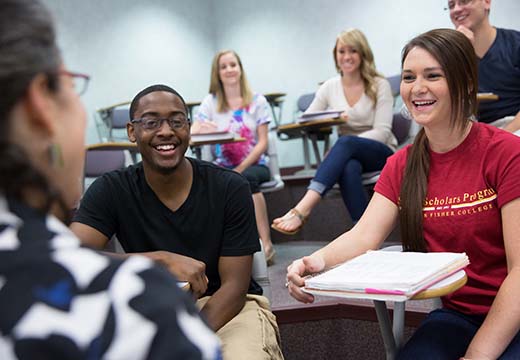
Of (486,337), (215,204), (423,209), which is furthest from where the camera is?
(215,204)

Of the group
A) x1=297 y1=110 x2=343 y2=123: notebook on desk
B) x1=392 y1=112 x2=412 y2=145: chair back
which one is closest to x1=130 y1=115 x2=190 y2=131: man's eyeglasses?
x1=297 y1=110 x2=343 y2=123: notebook on desk

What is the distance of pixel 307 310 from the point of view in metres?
2.29

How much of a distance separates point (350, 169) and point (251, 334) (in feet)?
4.73

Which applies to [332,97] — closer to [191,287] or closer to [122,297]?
[191,287]

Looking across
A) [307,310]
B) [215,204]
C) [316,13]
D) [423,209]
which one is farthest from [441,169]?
[316,13]

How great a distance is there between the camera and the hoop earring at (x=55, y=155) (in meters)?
0.50

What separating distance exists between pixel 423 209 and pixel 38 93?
1105mm

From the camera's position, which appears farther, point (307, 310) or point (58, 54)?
point (307, 310)

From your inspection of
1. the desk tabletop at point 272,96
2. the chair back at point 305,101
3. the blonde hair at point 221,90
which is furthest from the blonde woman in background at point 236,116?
the desk tabletop at point 272,96

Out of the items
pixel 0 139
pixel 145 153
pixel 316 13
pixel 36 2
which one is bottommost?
pixel 145 153

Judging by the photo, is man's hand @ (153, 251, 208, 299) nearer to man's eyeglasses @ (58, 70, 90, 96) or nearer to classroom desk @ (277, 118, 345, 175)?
man's eyeglasses @ (58, 70, 90, 96)

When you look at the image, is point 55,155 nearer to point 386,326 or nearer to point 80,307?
point 80,307

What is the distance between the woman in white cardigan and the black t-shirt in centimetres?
87

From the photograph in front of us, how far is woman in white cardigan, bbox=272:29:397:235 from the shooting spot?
275 cm
